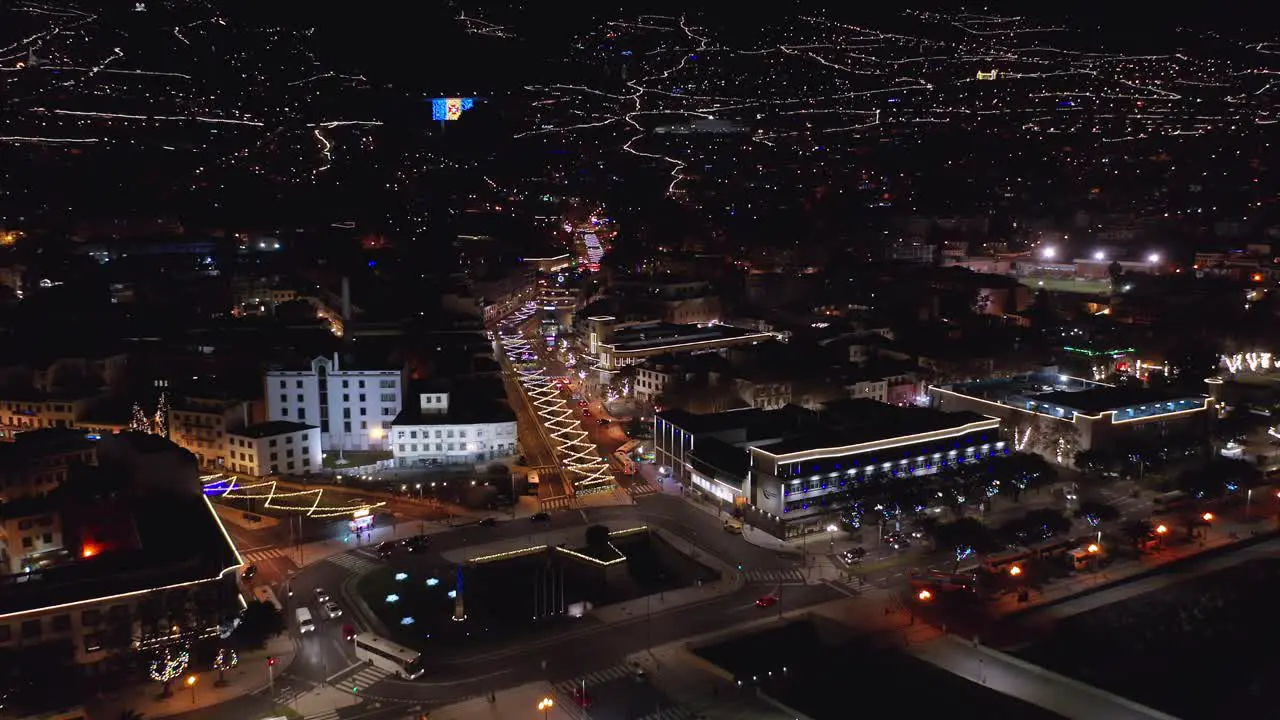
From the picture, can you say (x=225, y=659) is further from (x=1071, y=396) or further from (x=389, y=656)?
(x=1071, y=396)

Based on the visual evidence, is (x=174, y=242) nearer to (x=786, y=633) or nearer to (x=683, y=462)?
(x=683, y=462)

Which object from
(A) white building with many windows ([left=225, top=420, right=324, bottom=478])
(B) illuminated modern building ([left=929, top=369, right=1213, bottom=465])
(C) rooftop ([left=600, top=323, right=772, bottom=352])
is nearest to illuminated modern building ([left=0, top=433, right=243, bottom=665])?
(A) white building with many windows ([left=225, top=420, right=324, bottom=478])

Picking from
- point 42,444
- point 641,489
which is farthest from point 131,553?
point 641,489

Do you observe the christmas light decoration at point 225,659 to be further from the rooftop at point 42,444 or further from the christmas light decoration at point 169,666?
the rooftop at point 42,444

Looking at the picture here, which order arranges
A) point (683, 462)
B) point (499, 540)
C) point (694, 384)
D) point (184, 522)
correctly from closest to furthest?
point (184, 522)
point (499, 540)
point (683, 462)
point (694, 384)

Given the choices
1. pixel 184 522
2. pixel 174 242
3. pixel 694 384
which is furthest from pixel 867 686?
pixel 174 242

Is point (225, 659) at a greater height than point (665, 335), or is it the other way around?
point (665, 335)
